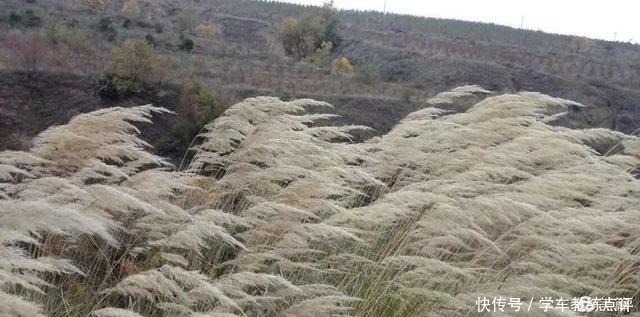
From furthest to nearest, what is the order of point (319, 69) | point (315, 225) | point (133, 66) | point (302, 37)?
point (302, 37), point (319, 69), point (133, 66), point (315, 225)

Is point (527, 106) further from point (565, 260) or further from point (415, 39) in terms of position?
point (415, 39)

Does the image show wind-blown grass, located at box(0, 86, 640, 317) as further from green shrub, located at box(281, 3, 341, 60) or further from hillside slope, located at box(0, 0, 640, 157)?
green shrub, located at box(281, 3, 341, 60)

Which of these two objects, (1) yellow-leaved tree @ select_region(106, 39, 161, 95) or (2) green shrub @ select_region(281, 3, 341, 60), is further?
(2) green shrub @ select_region(281, 3, 341, 60)

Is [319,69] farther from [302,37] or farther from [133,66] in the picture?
[133,66]

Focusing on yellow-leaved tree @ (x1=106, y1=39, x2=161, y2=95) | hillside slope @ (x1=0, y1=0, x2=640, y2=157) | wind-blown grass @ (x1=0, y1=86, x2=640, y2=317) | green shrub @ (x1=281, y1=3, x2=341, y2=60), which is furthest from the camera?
green shrub @ (x1=281, y1=3, x2=341, y2=60)

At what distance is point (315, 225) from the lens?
388 centimetres

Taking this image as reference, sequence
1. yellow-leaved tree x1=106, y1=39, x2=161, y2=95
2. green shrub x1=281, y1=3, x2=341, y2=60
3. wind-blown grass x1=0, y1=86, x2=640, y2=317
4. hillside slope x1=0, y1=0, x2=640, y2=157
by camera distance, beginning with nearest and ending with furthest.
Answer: wind-blown grass x1=0, y1=86, x2=640, y2=317
yellow-leaved tree x1=106, y1=39, x2=161, y2=95
hillside slope x1=0, y1=0, x2=640, y2=157
green shrub x1=281, y1=3, x2=341, y2=60

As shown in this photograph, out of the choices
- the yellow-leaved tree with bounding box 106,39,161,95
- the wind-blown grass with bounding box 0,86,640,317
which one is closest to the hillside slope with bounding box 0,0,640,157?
the yellow-leaved tree with bounding box 106,39,161,95

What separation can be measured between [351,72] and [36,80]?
12668 mm

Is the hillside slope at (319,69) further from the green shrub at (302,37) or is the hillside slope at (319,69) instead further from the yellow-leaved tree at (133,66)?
the green shrub at (302,37)

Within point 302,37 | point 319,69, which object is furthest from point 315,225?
point 302,37

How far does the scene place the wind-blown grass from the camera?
11.6 feet

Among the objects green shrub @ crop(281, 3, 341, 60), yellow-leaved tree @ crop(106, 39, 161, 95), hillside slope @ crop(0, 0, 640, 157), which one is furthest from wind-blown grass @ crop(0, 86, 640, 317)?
green shrub @ crop(281, 3, 341, 60)

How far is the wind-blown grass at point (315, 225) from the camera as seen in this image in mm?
3541
